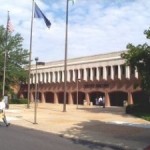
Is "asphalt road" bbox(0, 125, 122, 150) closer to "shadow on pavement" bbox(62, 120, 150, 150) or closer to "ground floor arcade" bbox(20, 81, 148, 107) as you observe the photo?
"shadow on pavement" bbox(62, 120, 150, 150)

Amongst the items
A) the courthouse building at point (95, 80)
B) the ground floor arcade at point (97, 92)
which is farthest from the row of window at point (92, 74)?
the ground floor arcade at point (97, 92)

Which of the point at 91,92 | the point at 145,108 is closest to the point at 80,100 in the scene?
the point at 91,92

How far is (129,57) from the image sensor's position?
1432 inches

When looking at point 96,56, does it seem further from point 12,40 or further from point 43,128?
point 43,128

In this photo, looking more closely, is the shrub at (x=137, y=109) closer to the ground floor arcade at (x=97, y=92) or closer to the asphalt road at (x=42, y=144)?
the asphalt road at (x=42, y=144)

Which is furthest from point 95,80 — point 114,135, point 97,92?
point 114,135

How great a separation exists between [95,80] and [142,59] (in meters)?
35.5

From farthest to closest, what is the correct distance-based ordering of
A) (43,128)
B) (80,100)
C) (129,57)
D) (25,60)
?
(80,100) < (25,60) < (129,57) < (43,128)

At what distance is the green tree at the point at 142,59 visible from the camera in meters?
34.9

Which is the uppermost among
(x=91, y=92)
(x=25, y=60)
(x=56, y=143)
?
(x=25, y=60)

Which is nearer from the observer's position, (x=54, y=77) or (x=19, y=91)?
(x=54, y=77)

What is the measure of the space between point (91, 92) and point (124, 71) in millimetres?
8537

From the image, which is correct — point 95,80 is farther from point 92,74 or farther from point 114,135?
point 114,135

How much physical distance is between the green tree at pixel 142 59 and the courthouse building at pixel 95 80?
24785 mm
